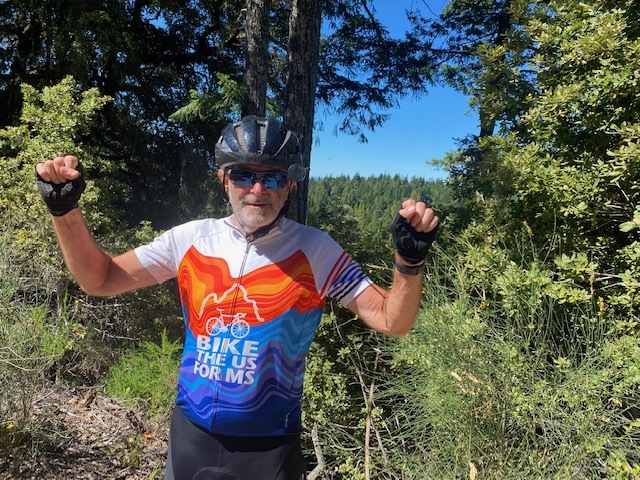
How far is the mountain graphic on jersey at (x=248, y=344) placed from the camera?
5.21 ft

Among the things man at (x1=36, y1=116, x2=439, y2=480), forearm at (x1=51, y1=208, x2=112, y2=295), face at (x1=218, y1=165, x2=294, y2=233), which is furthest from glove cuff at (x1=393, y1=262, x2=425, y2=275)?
forearm at (x1=51, y1=208, x2=112, y2=295)

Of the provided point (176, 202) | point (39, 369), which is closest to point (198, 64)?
point (176, 202)

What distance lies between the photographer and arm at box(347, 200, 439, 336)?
1.41 meters

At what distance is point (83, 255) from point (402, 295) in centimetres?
116

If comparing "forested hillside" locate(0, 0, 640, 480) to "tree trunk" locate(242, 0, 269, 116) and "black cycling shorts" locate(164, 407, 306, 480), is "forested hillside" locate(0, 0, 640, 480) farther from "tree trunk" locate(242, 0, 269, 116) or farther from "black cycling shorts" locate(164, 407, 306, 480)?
"black cycling shorts" locate(164, 407, 306, 480)

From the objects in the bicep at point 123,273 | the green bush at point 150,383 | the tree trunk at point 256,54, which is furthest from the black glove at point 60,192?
the tree trunk at point 256,54

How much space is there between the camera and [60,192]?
5.02ft

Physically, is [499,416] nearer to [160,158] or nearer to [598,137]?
[598,137]

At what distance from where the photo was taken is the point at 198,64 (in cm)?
1004

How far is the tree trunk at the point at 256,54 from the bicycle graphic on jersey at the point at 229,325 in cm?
544

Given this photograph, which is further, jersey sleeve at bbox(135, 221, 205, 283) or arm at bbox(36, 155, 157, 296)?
jersey sleeve at bbox(135, 221, 205, 283)

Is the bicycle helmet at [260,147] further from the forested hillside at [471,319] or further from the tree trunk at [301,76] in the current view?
the tree trunk at [301,76]

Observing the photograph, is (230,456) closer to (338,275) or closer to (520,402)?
(338,275)

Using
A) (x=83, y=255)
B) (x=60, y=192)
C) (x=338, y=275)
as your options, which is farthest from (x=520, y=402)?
(x=60, y=192)
